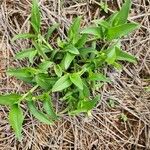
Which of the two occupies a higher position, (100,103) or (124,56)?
(124,56)

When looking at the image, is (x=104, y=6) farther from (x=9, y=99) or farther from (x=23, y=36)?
(x=9, y=99)

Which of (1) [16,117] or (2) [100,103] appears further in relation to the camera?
(2) [100,103]

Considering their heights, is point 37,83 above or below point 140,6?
below

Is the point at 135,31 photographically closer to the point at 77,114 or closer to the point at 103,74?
the point at 103,74

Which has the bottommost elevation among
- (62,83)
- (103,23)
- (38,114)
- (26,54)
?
(38,114)

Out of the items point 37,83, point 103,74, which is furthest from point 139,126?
point 37,83

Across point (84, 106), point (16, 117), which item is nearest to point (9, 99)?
point (16, 117)
